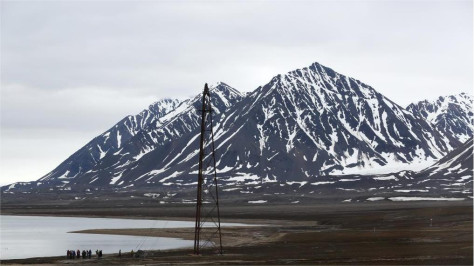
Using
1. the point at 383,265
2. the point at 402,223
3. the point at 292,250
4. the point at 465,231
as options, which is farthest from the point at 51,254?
the point at 402,223

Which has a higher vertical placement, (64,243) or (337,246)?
(64,243)

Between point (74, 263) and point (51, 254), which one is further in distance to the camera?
point (51, 254)

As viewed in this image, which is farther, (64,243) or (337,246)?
(64,243)

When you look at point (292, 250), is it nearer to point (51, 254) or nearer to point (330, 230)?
point (51, 254)

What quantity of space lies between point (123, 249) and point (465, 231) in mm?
39058

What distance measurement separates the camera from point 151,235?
115938mm

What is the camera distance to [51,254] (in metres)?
85.7

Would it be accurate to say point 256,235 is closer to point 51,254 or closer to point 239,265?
point 51,254

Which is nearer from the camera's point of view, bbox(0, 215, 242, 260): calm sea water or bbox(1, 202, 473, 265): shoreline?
bbox(1, 202, 473, 265): shoreline

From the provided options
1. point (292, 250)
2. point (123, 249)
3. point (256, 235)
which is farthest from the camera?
point (256, 235)

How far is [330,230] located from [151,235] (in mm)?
25765

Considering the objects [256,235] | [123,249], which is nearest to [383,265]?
[123,249]

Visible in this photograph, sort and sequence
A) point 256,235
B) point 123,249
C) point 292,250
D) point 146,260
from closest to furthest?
point 146,260
point 292,250
point 123,249
point 256,235

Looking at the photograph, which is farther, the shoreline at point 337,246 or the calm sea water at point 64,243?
the calm sea water at point 64,243
